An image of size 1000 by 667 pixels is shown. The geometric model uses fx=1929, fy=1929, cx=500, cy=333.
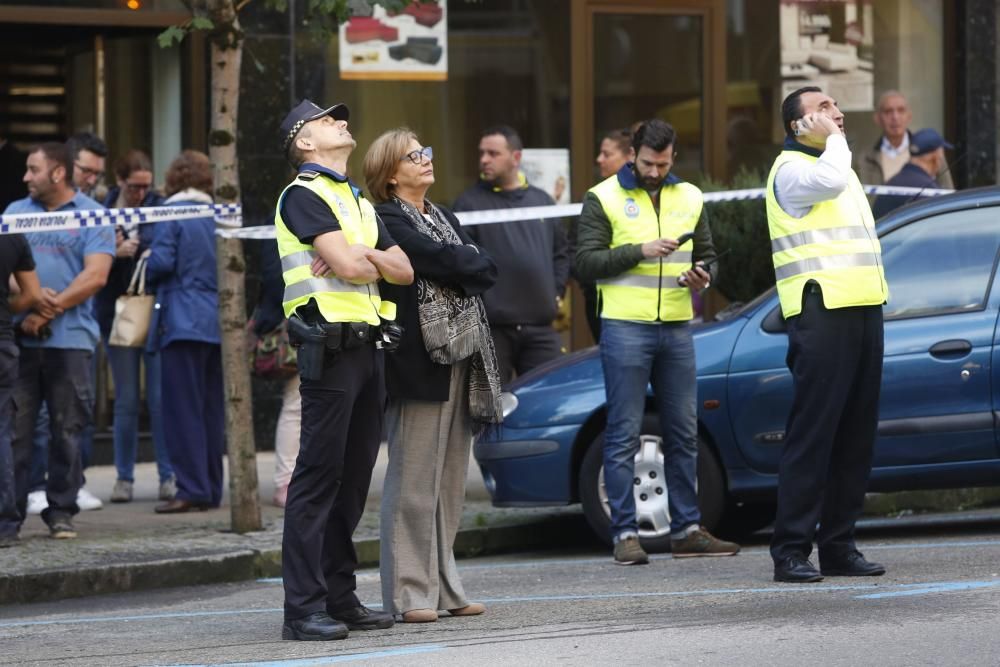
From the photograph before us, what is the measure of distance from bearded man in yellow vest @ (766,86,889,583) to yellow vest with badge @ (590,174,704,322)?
1.11 metres

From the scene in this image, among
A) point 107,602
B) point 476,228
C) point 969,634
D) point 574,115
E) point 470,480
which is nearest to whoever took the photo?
point 969,634

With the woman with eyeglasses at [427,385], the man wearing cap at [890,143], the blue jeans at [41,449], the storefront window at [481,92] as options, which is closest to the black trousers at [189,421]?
the blue jeans at [41,449]

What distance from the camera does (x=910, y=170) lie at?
40.9 ft

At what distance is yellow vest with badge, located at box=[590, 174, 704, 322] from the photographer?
8.90m

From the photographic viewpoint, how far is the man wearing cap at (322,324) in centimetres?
671

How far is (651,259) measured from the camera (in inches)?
348

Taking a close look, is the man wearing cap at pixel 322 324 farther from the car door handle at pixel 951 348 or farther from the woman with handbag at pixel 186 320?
the woman with handbag at pixel 186 320

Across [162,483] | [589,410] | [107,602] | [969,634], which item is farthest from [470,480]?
[969,634]

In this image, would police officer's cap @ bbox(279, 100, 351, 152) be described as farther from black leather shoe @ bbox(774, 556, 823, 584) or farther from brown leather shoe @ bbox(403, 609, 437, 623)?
black leather shoe @ bbox(774, 556, 823, 584)

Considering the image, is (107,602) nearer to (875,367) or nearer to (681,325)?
(681,325)

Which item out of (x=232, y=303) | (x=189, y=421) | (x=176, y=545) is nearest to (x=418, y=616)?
(x=176, y=545)

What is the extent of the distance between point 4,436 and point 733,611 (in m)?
4.03

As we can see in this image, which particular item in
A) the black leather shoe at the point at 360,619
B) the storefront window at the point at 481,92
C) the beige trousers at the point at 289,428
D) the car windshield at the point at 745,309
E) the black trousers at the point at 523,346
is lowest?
the black leather shoe at the point at 360,619

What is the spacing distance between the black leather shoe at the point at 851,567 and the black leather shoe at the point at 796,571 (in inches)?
5.0
